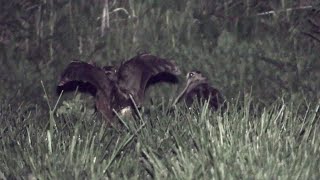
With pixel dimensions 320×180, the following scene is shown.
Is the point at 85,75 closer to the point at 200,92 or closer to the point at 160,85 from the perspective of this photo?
the point at 200,92

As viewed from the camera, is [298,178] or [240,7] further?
[240,7]

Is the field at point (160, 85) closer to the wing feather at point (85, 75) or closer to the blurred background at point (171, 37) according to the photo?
the blurred background at point (171, 37)

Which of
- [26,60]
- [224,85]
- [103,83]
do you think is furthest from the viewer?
[26,60]

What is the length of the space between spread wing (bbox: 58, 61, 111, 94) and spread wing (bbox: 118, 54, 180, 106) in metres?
0.13

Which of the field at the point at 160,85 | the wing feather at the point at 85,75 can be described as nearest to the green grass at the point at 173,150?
the field at the point at 160,85

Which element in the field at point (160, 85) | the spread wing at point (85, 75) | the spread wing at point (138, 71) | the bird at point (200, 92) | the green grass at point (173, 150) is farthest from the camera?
the bird at point (200, 92)

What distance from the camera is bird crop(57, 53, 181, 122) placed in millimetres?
4973

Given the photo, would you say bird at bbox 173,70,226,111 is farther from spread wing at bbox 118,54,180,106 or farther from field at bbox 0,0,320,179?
spread wing at bbox 118,54,180,106

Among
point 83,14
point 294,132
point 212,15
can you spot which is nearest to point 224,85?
point 212,15

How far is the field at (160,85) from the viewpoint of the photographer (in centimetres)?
412

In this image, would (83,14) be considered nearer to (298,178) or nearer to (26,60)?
(26,60)

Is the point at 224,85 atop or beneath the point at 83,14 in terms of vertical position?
beneath

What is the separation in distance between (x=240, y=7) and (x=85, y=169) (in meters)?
4.16

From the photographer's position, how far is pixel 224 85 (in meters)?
6.63
